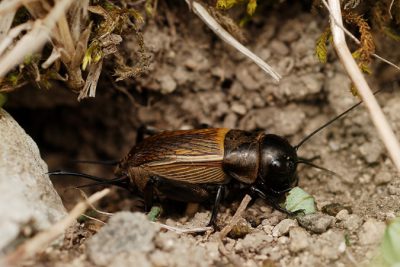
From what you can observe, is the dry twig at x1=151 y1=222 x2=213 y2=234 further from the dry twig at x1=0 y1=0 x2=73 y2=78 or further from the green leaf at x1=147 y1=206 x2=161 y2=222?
the dry twig at x1=0 y1=0 x2=73 y2=78

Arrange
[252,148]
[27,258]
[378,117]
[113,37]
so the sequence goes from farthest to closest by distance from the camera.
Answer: [252,148] → [113,37] → [378,117] → [27,258]

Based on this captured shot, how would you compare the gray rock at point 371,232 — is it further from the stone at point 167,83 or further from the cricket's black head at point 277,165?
the stone at point 167,83

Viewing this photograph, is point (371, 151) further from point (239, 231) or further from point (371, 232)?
point (239, 231)

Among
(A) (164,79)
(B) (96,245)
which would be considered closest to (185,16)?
(A) (164,79)

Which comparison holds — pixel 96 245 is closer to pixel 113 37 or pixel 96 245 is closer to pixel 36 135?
pixel 113 37

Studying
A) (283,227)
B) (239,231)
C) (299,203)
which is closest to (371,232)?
(283,227)

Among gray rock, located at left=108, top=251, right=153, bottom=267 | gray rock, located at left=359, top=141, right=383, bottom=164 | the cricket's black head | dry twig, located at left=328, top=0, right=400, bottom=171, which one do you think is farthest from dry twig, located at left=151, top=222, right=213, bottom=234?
gray rock, located at left=359, top=141, right=383, bottom=164
